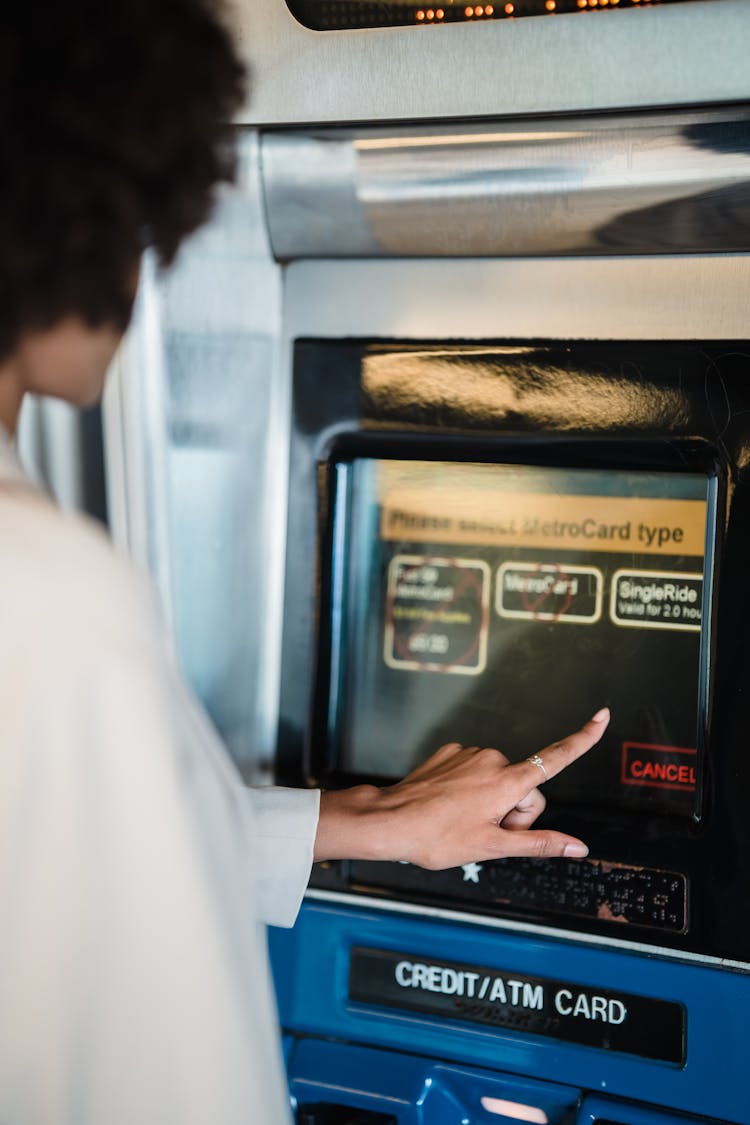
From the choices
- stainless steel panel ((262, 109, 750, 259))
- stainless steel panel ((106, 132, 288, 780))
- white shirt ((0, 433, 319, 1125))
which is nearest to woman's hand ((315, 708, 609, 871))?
stainless steel panel ((106, 132, 288, 780))

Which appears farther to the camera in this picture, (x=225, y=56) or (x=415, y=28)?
(x=415, y=28)

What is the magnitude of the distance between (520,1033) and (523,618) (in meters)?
0.45

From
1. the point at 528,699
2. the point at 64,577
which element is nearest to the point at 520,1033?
the point at 528,699

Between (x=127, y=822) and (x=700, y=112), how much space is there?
83 cm

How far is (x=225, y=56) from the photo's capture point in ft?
2.36

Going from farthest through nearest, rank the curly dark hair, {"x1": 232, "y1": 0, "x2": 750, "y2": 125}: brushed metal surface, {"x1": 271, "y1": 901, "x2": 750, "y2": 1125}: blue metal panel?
{"x1": 271, "y1": 901, "x2": 750, "y2": 1125}: blue metal panel → {"x1": 232, "y1": 0, "x2": 750, "y2": 125}: brushed metal surface → the curly dark hair

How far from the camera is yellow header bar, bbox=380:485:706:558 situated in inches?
47.4

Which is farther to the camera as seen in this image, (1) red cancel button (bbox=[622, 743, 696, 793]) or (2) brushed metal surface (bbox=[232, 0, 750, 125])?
(1) red cancel button (bbox=[622, 743, 696, 793])

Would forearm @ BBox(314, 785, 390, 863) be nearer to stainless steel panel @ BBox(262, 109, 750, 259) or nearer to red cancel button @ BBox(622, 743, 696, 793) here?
red cancel button @ BBox(622, 743, 696, 793)

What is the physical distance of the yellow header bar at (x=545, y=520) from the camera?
3.95 feet

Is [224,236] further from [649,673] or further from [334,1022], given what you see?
[334,1022]

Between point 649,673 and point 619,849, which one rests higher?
point 649,673

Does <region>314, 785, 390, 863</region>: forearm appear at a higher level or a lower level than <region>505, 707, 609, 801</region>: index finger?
lower

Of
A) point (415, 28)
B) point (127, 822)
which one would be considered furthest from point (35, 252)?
point (415, 28)
